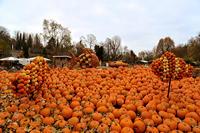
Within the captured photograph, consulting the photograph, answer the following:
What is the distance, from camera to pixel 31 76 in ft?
8.54

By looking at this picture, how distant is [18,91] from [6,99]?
0.63 metres

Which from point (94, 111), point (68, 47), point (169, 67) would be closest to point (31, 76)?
point (94, 111)

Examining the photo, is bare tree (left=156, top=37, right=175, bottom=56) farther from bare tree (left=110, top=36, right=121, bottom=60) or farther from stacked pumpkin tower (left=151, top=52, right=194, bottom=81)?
stacked pumpkin tower (left=151, top=52, right=194, bottom=81)

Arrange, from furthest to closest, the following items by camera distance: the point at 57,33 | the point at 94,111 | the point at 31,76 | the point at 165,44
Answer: the point at 165,44 → the point at 57,33 → the point at 94,111 → the point at 31,76

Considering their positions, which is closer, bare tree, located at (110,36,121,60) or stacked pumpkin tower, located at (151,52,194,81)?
stacked pumpkin tower, located at (151,52,194,81)

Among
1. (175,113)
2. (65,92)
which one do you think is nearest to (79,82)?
(65,92)

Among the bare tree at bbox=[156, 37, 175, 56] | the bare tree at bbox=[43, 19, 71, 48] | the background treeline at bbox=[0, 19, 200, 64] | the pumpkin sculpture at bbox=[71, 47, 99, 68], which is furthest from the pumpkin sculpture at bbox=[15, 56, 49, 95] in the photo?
the bare tree at bbox=[156, 37, 175, 56]

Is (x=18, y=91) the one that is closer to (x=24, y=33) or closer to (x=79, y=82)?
(x=79, y=82)

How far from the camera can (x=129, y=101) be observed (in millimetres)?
2936

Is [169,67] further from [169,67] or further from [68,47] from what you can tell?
[68,47]

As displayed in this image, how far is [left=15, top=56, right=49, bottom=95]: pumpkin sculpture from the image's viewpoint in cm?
246

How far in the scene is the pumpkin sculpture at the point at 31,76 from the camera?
8.09ft

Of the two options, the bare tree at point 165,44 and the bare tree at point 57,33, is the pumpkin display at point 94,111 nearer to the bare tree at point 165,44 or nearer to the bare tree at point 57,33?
the bare tree at point 57,33

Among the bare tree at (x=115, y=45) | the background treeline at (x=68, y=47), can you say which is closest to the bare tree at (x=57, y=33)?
the background treeline at (x=68, y=47)
